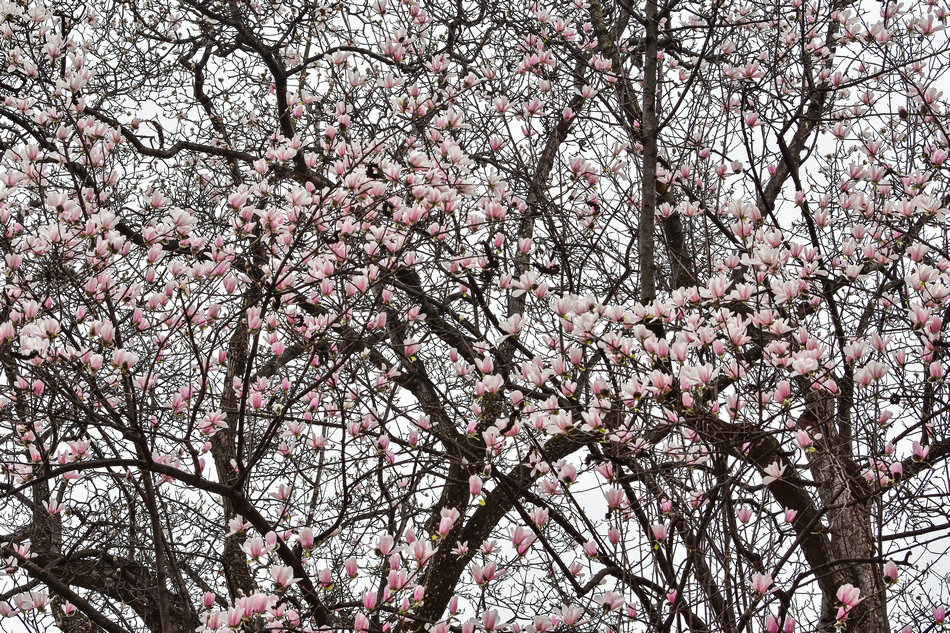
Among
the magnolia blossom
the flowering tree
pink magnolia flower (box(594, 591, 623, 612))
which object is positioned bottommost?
Result: the magnolia blossom

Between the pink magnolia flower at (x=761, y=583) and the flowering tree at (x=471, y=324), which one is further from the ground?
the flowering tree at (x=471, y=324)

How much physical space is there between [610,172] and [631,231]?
1.24 feet

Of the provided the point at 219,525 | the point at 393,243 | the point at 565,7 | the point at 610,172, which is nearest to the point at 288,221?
the point at 393,243

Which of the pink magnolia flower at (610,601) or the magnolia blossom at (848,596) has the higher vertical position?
the pink magnolia flower at (610,601)

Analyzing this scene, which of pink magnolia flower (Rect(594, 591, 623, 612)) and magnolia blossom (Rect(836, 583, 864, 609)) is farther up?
pink magnolia flower (Rect(594, 591, 623, 612))

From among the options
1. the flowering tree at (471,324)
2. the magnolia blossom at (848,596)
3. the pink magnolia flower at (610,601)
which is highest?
the flowering tree at (471,324)

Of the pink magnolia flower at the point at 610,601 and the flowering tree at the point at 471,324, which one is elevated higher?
the flowering tree at the point at 471,324

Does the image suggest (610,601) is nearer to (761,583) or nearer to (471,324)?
(761,583)

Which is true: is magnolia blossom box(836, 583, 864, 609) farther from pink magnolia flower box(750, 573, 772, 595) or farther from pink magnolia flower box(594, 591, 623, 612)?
pink magnolia flower box(594, 591, 623, 612)

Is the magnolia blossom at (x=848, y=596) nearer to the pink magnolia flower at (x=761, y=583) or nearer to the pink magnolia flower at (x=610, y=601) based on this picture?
the pink magnolia flower at (x=761, y=583)

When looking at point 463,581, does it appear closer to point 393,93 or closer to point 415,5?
point 393,93

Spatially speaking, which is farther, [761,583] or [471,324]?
[471,324]

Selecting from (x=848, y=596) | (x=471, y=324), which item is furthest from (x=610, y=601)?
(x=471, y=324)

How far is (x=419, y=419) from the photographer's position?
12.9 feet
